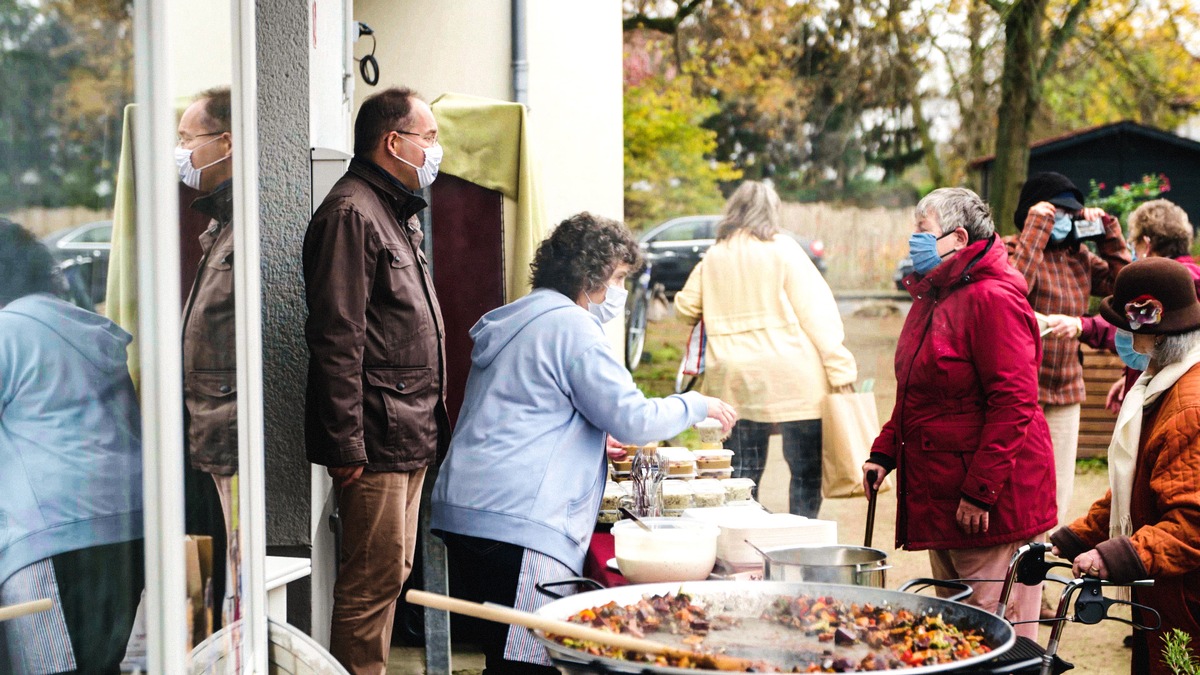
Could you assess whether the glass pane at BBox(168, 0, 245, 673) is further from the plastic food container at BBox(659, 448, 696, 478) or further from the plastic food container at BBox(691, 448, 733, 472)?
the plastic food container at BBox(691, 448, 733, 472)

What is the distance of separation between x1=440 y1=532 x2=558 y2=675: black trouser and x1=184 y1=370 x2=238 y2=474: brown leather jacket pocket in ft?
3.94

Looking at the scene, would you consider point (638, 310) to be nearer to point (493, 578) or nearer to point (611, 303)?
point (611, 303)

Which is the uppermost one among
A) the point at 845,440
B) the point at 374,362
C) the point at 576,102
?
the point at 576,102

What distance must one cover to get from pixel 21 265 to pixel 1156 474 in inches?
116

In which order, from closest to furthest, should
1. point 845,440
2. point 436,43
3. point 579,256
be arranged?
1. point 579,256
2. point 845,440
3. point 436,43

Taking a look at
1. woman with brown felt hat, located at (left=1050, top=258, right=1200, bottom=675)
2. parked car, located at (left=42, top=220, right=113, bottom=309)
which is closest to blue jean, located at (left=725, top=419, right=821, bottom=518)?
woman with brown felt hat, located at (left=1050, top=258, right=1200, bottom=675)

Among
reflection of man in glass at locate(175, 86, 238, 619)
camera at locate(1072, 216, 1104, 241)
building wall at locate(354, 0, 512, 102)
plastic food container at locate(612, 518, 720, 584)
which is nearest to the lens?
reflection of man in glass at locate(175, 86, 238, 619)

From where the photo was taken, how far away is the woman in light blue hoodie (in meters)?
3.44

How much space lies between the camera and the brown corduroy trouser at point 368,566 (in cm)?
388

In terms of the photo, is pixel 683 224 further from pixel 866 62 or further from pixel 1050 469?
pixel 1050 469

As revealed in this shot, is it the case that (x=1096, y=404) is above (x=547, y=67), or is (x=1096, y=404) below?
below

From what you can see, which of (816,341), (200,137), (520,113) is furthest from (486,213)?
(200,137)

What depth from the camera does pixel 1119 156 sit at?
49.0 feet

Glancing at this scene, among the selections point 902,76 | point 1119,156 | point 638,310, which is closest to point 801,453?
point 638,310
